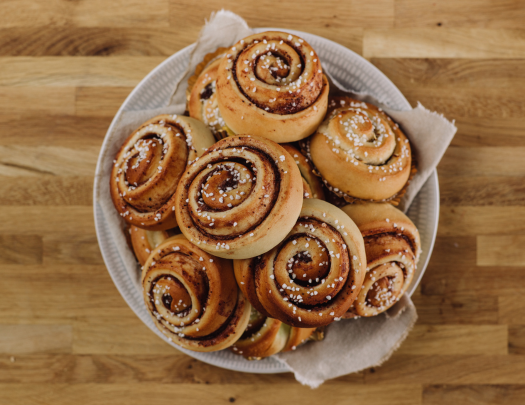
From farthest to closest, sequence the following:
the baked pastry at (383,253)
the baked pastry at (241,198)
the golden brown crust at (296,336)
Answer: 1. the golden brown crust at (296,336)
2. the baked pastry at (383,253)
3. the baked pastry at (241,198)

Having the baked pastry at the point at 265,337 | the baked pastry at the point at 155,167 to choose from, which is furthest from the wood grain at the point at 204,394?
the baked pastry at the point at 155,167

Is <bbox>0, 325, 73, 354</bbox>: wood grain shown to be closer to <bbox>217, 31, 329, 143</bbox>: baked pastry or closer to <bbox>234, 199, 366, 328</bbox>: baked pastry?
<bbox>234, 199, 366, 328</bbox>: baked pastry

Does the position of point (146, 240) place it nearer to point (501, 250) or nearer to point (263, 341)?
point (263, 341)

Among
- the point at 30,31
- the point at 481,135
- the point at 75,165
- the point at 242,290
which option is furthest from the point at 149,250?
the point at 481,135

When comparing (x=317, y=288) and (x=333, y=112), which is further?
(x=333, y=112)

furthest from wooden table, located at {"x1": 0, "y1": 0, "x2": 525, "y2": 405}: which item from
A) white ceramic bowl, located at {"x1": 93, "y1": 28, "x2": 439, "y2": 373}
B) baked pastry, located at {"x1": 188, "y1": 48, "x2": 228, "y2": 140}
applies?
baked pastry, located at {"x1": 188, "y1": 48, "x2": 228, "y2": 140}

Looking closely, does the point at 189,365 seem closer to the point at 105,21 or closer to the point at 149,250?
the point at 149,250

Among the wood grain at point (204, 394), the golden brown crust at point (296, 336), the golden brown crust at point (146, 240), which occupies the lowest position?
the wood grain at point (204, 394)

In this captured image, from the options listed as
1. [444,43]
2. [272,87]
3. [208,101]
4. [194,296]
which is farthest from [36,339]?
[444,43]

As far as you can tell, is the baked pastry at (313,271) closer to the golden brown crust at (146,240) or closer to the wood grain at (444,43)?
the golden brown crust at (146,240)
